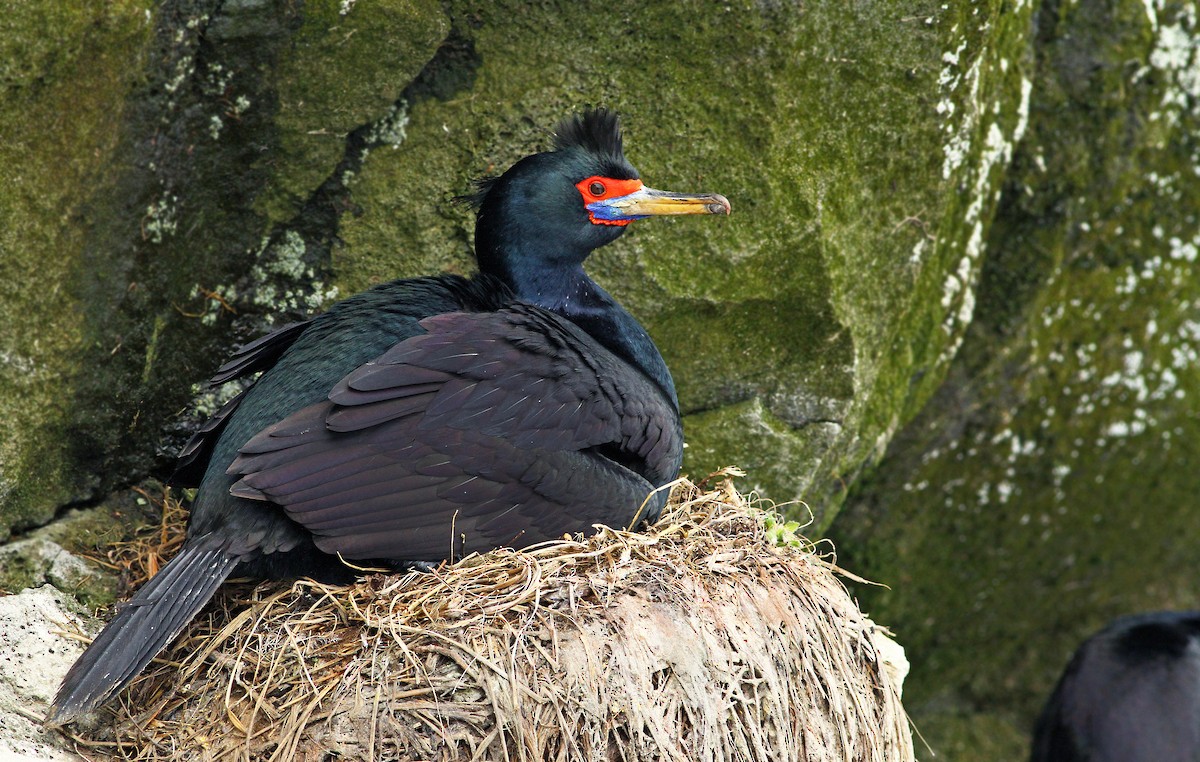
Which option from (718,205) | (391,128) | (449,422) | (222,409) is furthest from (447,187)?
(449,422)

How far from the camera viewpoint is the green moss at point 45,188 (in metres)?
3.35

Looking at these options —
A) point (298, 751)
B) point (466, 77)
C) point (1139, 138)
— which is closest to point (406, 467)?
point (298, 751)

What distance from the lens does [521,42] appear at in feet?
13.4

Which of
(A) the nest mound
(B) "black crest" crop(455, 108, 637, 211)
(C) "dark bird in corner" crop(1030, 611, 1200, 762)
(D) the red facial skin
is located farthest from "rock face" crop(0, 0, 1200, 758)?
(A) the nest mound

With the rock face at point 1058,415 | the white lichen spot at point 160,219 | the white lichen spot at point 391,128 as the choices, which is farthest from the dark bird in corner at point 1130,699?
the white lichen spot at point 160,219

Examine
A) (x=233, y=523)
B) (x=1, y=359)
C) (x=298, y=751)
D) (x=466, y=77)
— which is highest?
(x=466, y=77)

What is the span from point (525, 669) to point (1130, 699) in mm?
3164

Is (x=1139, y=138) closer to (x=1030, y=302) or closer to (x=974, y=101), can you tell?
(x=1030, y=302)

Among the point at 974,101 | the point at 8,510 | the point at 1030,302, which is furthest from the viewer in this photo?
the point at 1030,302

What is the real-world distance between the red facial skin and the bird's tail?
147 centimetres

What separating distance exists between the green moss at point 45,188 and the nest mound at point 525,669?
2.74 ft

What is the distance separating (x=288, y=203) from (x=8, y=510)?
1.25 meters

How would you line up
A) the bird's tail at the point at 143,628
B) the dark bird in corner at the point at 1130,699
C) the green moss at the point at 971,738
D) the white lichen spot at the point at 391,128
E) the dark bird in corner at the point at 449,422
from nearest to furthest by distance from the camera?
1. the bird's tail at the point at 143,628
2. the dark bird in corner at the point at 449,422
3. the white lichen spot at the point at 391,128
4. the dark bird in corner at the point at 1130,699
5. the green moss at the point at 971,738

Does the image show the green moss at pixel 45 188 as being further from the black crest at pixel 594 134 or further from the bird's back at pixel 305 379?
the black crest at pixel 594 134
